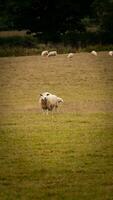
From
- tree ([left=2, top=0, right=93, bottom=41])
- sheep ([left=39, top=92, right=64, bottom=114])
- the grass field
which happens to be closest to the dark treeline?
tree ([left=2, top=0, right=93, bottom=41])

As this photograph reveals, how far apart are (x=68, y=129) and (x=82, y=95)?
6747 millimetres

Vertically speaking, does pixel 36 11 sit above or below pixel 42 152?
below

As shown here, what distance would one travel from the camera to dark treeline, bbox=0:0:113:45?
53250 millimetres

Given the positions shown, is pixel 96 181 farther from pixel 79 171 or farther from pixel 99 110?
pixel 99 110

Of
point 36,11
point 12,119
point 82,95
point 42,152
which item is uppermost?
point 42,152

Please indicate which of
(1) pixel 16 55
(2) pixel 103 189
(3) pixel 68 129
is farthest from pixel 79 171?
(1) pixel 16 55

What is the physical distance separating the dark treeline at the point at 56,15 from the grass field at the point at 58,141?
2744 centimetres

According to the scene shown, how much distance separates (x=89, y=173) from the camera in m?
10.2

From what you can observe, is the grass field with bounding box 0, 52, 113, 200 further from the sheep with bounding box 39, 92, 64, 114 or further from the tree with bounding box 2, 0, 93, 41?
the tree with bounding box 2, 0, 93, 41

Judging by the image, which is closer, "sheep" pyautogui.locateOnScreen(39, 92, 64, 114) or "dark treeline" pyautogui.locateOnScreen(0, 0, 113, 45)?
"sheep" pyautogui.locateOnScreen(39, 92, 64, 114)

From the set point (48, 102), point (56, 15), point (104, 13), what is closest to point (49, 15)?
point (56, 15)

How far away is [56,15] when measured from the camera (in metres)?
54.8

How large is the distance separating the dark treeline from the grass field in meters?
27.4

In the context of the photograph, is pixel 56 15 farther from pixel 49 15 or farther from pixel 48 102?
pixel 48 102
